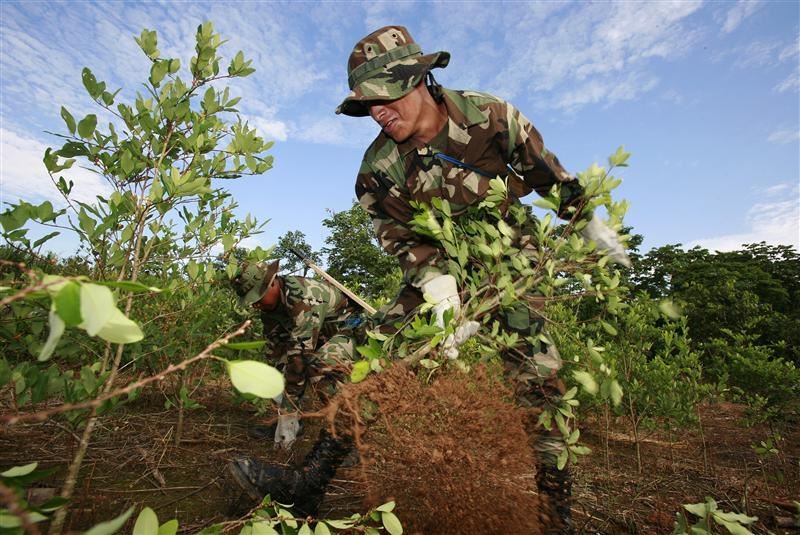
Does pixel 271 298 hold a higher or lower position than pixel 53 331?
higher

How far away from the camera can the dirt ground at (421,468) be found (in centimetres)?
137

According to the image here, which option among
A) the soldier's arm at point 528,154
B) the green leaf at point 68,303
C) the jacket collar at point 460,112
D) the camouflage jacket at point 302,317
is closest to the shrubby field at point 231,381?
the green leaf at point 68,303

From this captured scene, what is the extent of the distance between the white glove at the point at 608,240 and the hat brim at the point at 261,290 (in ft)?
8.22

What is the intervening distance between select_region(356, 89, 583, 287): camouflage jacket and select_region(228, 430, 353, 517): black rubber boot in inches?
39.2

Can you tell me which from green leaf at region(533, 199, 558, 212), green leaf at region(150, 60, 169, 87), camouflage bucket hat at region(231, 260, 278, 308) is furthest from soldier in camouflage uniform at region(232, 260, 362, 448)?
green leaf at region(533, 199, 558, 212)

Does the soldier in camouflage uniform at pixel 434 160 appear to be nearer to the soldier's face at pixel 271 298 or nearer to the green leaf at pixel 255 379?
the soldier's face at pixel 271 298

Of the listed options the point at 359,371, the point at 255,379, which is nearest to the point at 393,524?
the point at 359,371

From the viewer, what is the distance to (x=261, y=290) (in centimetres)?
344

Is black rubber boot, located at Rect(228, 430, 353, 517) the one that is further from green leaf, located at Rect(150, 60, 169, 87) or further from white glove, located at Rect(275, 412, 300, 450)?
green leaf, located at Rect(150, 60, 169, 87)

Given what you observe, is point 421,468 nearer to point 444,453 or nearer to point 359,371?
point 444,453

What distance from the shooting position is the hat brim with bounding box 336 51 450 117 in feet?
7.36

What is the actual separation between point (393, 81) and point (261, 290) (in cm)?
201

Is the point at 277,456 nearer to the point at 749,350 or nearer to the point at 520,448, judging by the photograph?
the point at 520,448

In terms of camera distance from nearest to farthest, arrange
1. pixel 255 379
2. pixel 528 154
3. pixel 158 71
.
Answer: pixel 255 379 < pixel 158 71 < pixel 528 154
